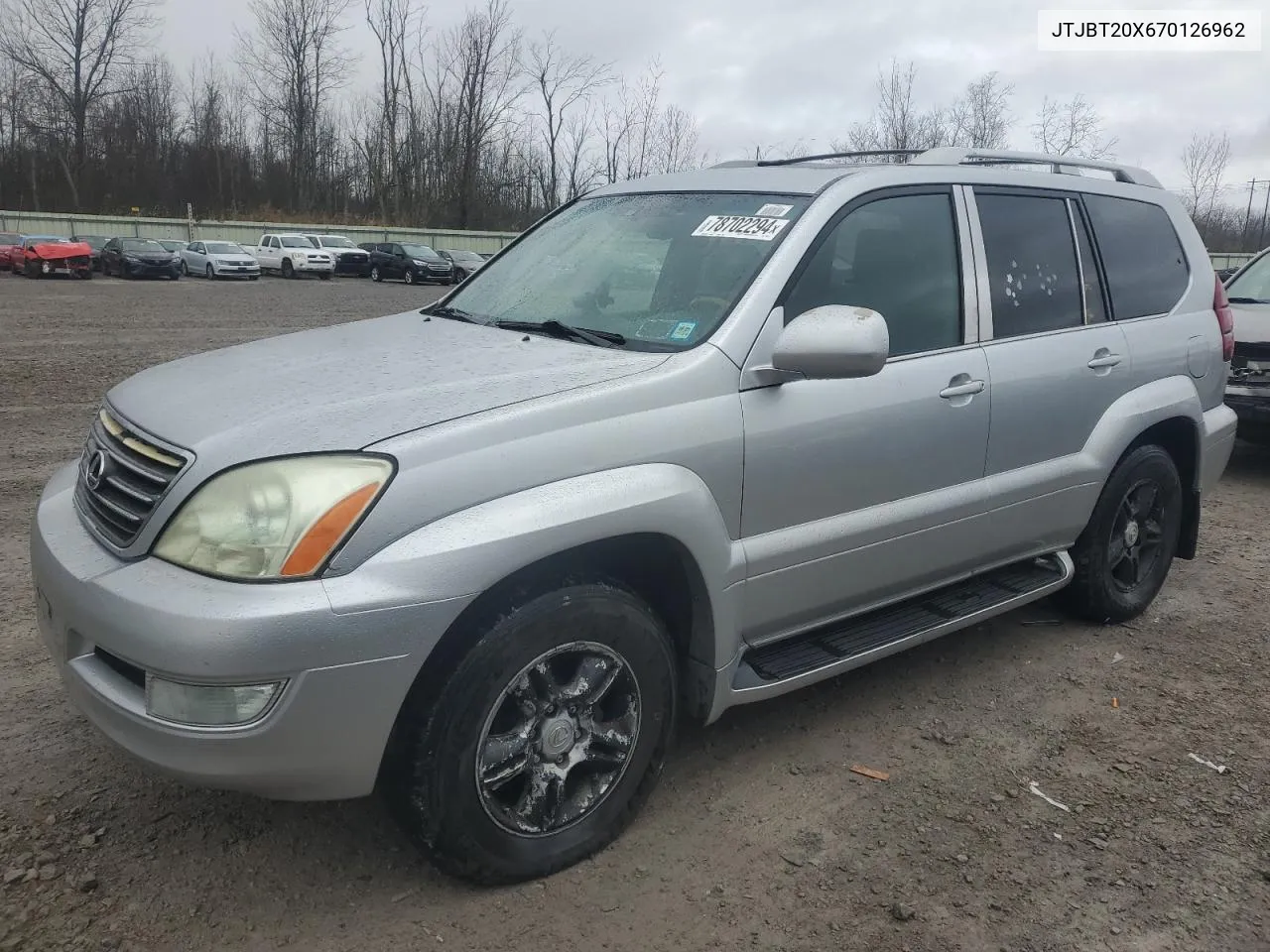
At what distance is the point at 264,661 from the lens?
2.06 metres

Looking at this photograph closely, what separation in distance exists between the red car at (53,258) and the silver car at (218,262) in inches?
158

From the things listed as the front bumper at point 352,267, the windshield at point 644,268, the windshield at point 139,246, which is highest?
the windshield at point 139,246

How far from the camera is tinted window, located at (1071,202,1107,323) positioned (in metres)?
4.03

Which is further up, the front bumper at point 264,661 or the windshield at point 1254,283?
the windshield at point 1254,283

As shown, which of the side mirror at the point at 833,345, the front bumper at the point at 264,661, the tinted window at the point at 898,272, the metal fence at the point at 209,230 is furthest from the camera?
the metal fence at the point at 209,230

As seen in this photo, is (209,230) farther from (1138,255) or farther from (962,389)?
(962,389)

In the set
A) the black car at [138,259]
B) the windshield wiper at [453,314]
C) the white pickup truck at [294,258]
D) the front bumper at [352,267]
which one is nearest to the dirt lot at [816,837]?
the windshield wiper at [453,314]

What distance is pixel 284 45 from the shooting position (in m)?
62.8

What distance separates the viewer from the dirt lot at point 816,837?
8.04 ft

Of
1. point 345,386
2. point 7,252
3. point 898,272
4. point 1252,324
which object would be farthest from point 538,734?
point 7,252

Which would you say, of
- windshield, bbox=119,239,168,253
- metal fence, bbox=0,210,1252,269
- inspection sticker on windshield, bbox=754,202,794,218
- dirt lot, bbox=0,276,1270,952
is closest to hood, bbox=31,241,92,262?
windshield, bbox=119,239,168,253

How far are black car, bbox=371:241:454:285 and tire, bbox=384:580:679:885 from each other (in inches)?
1397

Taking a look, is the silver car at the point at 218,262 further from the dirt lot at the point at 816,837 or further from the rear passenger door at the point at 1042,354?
the rear passenger door at the point at 1042,354

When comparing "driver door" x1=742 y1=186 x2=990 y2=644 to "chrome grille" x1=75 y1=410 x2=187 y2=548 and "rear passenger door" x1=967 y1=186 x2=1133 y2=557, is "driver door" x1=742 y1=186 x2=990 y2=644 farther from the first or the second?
"chrome grille" x1=75 y1=410 x2=187 y2=548
